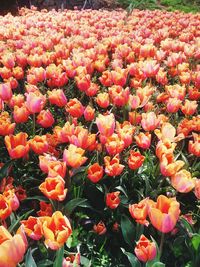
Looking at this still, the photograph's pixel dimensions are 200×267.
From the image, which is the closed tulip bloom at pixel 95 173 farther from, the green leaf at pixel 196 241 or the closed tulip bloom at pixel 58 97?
the closed tulip bloom at pixel 58 97

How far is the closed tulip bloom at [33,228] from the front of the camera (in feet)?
6.13

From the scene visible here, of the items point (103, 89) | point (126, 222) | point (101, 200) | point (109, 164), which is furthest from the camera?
point (103, 89)

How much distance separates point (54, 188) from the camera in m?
2.01

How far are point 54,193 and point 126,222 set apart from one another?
1.58 feet

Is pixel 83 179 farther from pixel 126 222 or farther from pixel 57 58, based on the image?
pixel 57 58

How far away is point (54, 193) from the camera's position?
1.96 m

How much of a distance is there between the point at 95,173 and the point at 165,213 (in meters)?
0.57

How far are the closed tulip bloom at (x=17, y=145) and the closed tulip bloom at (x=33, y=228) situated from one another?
21.5 inches

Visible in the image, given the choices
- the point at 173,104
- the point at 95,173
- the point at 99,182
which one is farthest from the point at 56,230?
the point at 173,104

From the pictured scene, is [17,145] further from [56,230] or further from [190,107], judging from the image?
[190,107]

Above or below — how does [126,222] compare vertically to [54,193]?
below

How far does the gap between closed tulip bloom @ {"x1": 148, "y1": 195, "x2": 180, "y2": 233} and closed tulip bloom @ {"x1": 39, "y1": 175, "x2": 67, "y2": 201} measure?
16.8 inches

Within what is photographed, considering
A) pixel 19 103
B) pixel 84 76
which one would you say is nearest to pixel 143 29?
pixel 84 76

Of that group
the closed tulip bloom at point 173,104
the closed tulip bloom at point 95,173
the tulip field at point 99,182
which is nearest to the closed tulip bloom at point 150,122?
the tulip field at point 99,182
